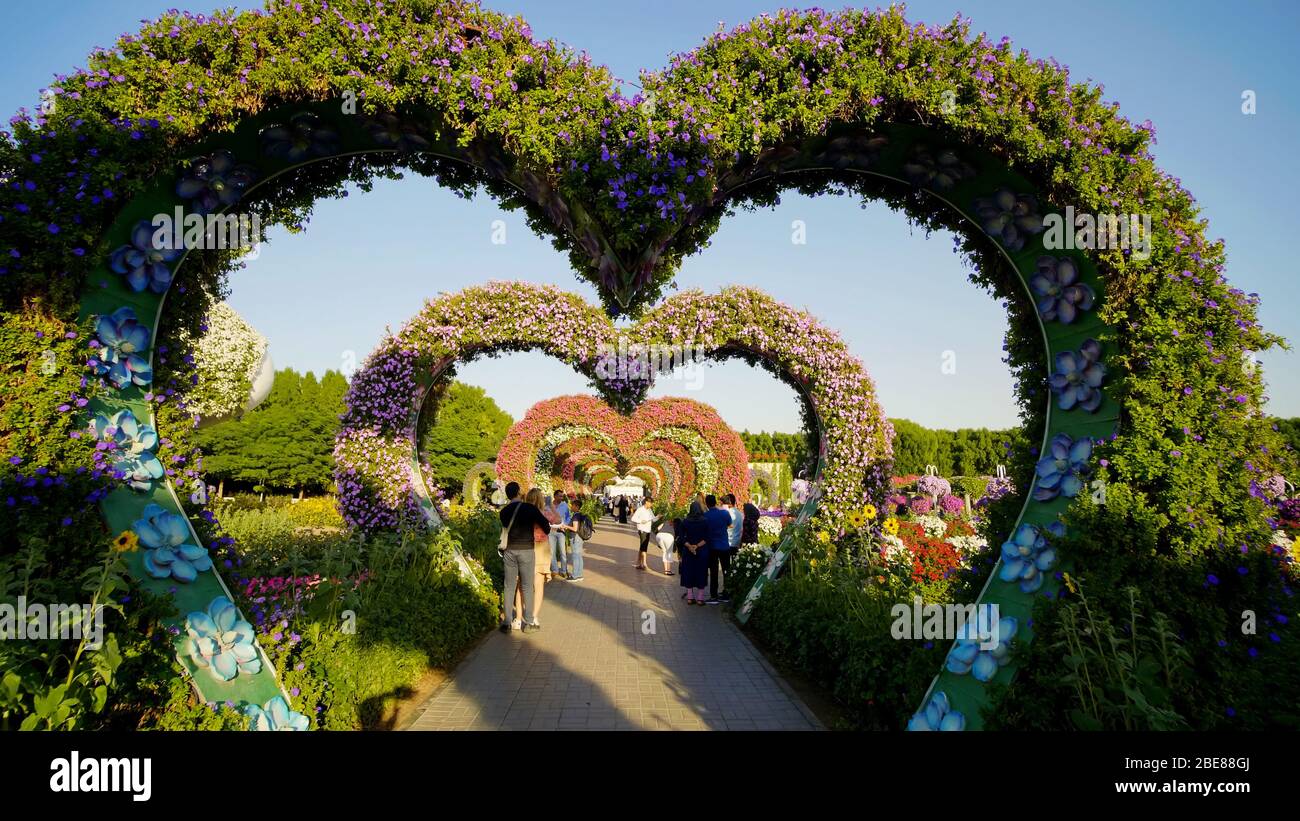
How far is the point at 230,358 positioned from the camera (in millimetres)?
12812

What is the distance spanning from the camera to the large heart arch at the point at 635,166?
319 centimetres

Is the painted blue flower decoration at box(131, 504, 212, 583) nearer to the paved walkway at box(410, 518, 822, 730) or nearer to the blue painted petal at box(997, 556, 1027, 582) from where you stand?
the paved walkway at box(410, 518, 822, 730)

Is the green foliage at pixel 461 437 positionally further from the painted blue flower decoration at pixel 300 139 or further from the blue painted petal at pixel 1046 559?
the blue painted petal at pixel 1046 559

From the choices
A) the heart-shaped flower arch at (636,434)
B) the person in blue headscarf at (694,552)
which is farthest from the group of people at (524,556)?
the heart-shaped flower arch at (636,434)

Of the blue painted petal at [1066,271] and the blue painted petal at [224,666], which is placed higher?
the blue painted petal at [1066,271]

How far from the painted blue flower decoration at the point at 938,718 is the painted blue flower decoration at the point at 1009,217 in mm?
2692

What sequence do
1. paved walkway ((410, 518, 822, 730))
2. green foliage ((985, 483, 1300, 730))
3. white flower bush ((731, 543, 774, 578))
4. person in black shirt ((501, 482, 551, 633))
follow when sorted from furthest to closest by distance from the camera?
white flower bush ((731, 543, 774, 578)), person in black shirt ((501, 482, 551, 633)), paved walkway ((410, 518, 822, 730)), green foliage ((985, 483, 1300, 730))

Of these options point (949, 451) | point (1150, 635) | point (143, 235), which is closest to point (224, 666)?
point (143, 235)

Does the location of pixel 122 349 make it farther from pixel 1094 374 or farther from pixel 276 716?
pixel 1094 374

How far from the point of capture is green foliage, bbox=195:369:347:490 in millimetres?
34531

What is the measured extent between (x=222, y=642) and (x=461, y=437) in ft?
141

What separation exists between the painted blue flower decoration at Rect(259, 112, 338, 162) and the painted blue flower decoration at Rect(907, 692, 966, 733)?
4.90 meters

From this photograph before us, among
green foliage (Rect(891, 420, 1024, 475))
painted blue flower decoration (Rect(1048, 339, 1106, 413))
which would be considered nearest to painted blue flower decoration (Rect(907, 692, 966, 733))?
painted blue flower decoration (Rect(1048, 339, 1106, 413))
